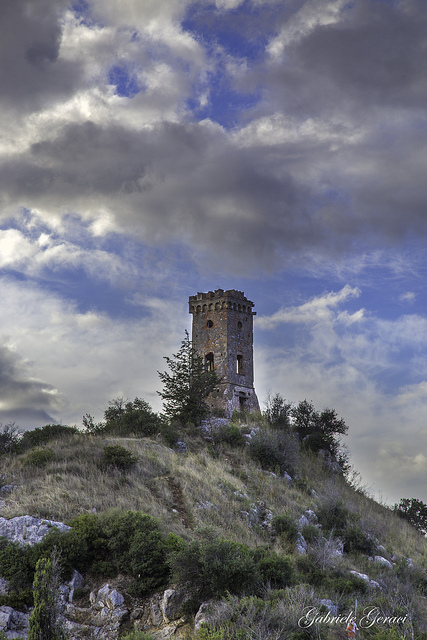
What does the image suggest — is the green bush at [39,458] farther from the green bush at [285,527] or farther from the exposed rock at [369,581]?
the exposed rock at [369,581]

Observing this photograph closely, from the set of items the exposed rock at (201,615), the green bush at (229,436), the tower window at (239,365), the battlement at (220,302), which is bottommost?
the exposed rock at (201,615)

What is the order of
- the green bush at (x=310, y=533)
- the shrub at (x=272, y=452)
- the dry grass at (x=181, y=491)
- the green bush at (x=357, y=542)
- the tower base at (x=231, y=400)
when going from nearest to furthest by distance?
the dry grass at (x=181, y=491), the green bush at (x=310, y=533), the green bush at (x=357, y=542), the shrub at (x=272, y=452), the tower base at (x=231, y=400)

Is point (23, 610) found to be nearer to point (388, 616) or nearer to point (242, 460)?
point (388, 616)

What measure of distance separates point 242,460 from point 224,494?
21.6 feet

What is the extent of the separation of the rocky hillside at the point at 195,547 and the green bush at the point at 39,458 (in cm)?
8

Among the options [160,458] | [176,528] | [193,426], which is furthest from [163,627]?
[193,426]

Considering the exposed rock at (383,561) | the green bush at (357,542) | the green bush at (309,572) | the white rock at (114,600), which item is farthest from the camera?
the green bush at (357,542)

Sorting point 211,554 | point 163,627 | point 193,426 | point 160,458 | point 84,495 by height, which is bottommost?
point 163,627

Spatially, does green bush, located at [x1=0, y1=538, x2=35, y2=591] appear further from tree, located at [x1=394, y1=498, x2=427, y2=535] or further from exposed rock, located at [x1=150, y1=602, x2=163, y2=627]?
tree, located at [x1=394, y1=498, x2=427, y2=535]

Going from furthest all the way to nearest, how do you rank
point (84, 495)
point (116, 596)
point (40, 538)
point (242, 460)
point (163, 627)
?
point (242, 460) → point (84, 495) → point (40, 538) → point (116, 596) → point (163, 627)

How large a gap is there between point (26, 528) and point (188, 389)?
747 inches

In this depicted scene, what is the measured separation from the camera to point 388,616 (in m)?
13.7

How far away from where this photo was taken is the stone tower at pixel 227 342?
39.7 meters

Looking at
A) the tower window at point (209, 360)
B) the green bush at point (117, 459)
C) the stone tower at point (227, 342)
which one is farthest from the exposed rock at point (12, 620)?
the tower window at point (209, 360)
